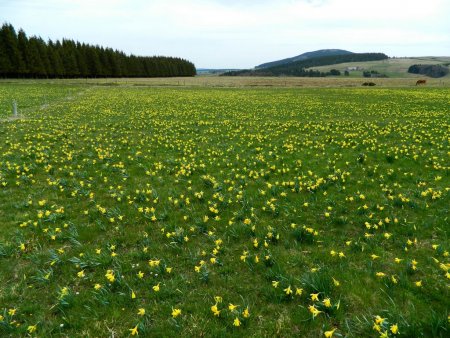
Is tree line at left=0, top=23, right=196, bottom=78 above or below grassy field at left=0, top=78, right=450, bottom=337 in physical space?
above

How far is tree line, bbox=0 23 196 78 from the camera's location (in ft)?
285

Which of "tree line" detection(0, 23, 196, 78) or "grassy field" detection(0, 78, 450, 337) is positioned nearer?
"grassy field" detection(0, 78, 450, 337)

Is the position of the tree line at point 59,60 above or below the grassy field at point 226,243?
above

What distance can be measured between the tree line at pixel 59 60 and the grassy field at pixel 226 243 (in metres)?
93.7

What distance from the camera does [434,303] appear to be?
4.71 m

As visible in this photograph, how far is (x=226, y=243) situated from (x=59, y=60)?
359 ft

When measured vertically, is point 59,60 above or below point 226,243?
above

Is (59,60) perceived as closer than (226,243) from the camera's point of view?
No

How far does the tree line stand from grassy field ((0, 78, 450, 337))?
93.7m

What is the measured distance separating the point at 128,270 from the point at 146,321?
1411 mm

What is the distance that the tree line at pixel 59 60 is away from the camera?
285 ft

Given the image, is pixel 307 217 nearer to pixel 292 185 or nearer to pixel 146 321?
pixel 292 185

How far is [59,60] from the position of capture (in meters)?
96.8

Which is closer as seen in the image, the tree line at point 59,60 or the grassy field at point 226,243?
the grassy field at point 226,243
